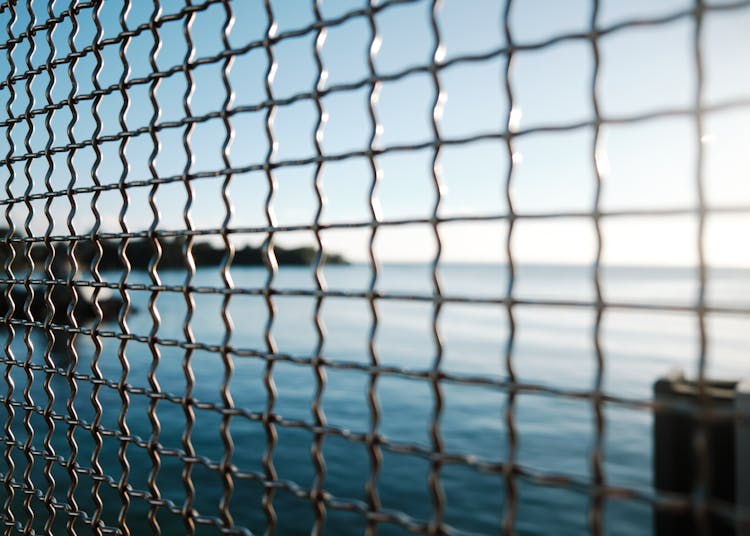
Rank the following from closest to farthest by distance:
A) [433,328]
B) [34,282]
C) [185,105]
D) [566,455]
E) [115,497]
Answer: [433,328], [185,105], [34,282], [115,497], [566,455]

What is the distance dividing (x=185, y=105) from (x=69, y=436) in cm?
90

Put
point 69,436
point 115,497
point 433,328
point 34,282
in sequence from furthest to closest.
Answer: point 115,497, point 34,282, point 69,436, point 433,328

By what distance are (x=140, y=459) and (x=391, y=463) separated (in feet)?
7.76

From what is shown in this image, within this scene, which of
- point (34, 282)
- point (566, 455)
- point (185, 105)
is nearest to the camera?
point (185, 105)

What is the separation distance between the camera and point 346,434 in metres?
1.02

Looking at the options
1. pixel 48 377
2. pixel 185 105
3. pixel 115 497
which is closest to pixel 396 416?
pixel 115 497

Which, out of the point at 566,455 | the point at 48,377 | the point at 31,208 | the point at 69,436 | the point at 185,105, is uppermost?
the point at 185,105

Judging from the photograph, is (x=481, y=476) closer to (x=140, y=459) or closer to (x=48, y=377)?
(x=140, y=459)

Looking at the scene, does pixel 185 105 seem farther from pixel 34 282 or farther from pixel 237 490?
pixel 237 490

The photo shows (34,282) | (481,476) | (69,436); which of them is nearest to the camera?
(69,436)

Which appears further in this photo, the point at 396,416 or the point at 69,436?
the point at 396,416

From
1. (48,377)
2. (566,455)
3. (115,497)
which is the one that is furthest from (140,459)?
(48,377)

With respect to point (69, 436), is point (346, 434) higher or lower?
higher

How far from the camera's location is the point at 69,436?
157 centimetres
